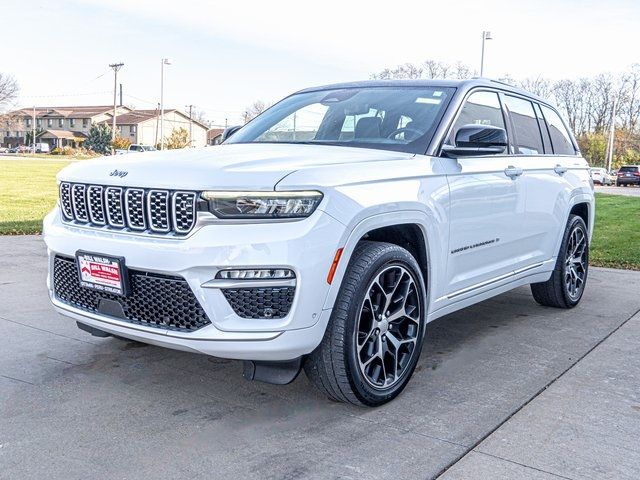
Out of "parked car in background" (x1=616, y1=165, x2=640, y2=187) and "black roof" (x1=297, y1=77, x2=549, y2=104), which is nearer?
"black roof" (x1=297, y1=77, x2=549, y2=104)

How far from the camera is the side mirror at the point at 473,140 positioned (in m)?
4.02

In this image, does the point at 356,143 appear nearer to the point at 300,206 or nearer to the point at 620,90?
the point at 300,206

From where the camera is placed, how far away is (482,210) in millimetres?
4324

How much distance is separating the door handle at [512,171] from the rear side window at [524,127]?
8.6 inches

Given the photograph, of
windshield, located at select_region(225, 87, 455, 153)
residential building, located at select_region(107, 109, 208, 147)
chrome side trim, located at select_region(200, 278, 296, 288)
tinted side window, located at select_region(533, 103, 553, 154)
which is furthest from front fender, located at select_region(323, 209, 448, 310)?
residential building, located at select_region(107, 109, 208, 147)

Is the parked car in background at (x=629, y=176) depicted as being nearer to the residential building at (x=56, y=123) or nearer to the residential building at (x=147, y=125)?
the residential building at (x=147, y=125)

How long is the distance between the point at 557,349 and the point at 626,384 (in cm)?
74

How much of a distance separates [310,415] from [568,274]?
3375 mm

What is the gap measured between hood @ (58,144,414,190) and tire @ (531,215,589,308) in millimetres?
2544

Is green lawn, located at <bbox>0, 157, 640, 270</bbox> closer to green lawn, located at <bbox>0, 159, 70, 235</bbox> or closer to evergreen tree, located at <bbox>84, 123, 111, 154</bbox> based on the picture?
green lawn, located at <bbox>0, 159, 70, 235</bbox>

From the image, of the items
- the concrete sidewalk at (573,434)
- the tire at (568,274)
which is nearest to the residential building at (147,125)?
the tire at (568,274)

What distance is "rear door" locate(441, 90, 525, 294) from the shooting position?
4.09m

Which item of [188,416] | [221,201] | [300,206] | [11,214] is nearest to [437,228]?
[300,206]

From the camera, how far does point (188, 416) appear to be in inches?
133
